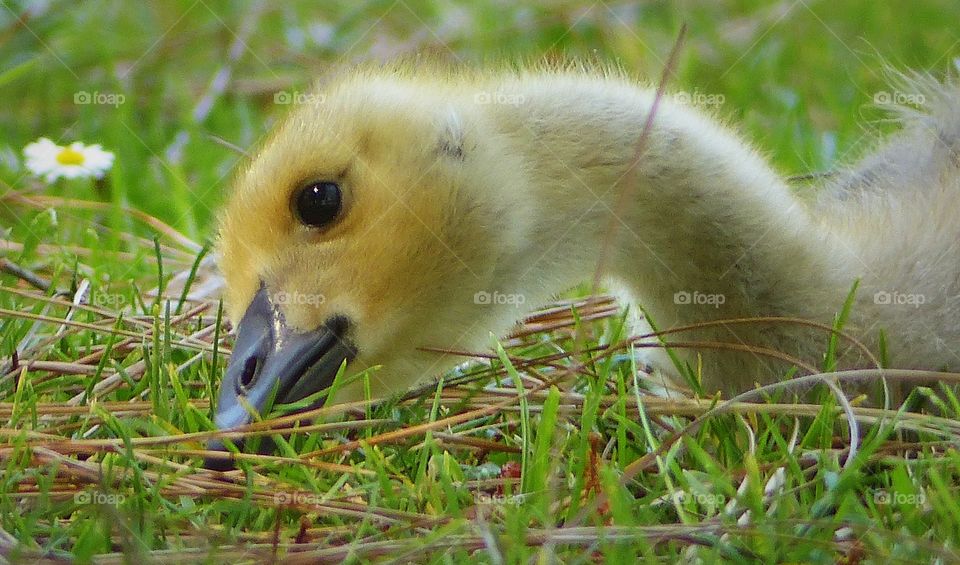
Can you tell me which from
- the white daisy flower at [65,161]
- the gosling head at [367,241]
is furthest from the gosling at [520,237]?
the white daisy flower at [65,161]

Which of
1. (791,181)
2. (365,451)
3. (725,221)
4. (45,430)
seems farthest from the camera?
(791,181)

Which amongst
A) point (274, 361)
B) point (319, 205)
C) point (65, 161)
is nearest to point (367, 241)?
point (319, 205)

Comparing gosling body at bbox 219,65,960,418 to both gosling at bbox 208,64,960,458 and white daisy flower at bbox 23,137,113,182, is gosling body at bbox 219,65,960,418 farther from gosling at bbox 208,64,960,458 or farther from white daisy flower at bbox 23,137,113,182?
white daisy flower at bbox 23,137,113,182

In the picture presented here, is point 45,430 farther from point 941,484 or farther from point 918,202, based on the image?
point 918,202

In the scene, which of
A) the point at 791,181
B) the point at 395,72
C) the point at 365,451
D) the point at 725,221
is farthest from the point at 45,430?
the point at 791,181

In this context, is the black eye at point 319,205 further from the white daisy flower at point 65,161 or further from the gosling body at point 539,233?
the white daisy flower at point 65,161

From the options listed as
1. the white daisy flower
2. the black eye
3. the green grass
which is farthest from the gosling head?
the white daisy flower

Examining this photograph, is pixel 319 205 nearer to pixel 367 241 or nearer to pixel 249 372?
pixel 367 241
